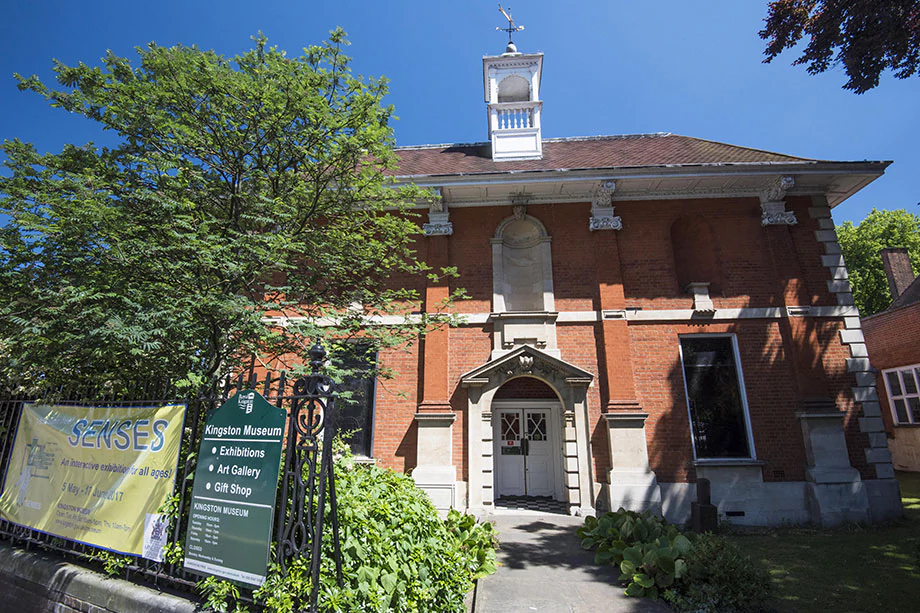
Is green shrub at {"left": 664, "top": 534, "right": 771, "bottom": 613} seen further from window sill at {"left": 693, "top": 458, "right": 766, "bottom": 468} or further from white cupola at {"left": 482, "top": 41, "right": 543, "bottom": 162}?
white cupola at {"left": 482, "top": 41, "right": 543, "bottom": 162}

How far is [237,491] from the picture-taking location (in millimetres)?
3336

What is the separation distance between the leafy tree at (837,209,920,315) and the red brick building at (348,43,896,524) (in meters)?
19.4

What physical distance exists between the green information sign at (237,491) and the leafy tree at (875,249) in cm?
3164

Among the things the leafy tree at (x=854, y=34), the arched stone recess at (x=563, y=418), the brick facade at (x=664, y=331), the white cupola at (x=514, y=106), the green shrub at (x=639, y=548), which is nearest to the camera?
the green shrub at (x=639, y=548)

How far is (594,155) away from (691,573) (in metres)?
10.9

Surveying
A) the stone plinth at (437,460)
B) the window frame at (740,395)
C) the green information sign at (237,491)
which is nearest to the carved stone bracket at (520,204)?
the window frame at (740,395)

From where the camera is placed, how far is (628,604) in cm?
498

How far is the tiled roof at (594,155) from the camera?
11281mm

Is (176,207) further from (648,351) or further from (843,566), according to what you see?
(843,566)

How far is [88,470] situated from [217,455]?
1923mm

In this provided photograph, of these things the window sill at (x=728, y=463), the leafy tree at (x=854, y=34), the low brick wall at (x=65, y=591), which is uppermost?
the leafy tree at (x=854, y=34)

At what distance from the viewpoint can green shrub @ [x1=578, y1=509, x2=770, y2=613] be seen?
477 cm

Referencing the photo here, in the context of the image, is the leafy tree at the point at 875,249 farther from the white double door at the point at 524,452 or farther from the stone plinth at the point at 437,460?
the stone plinth at the point at 437,460

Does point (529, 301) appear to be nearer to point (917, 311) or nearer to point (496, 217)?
point (496, 217)
